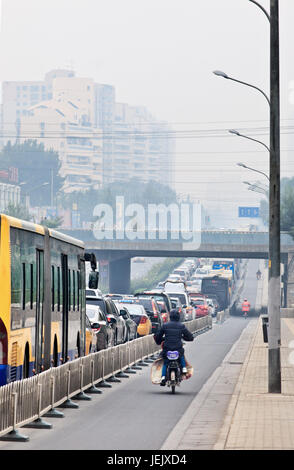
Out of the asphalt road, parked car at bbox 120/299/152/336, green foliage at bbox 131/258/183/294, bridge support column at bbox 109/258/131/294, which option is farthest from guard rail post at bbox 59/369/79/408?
green foliage at bbox 131/258/183/294

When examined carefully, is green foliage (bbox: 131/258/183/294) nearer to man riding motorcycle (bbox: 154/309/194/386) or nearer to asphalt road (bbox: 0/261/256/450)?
asphalt road (bbox: 0/261/256/450)

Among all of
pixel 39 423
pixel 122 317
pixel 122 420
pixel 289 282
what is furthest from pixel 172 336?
pixel 289 282

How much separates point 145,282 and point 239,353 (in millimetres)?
127642

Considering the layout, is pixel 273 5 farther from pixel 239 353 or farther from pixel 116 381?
pixel 239 353

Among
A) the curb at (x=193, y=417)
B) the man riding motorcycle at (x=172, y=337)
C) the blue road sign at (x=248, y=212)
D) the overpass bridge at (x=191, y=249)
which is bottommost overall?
the curb at (x=193, y=417)

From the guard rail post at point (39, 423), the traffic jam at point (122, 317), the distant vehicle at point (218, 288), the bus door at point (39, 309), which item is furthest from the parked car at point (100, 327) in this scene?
the distant vehicle at point (218, 288)

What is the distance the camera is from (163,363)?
23.5 m

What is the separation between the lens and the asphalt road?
14.9m

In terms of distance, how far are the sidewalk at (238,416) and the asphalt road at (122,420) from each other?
0.29 meters

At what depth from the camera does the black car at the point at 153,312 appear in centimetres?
4512

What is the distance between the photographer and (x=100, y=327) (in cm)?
3216

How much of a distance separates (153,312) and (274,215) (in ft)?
73.7

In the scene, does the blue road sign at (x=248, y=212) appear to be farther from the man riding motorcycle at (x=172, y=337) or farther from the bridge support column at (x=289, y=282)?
the man riding motorcycle at (x=172, y=337)
